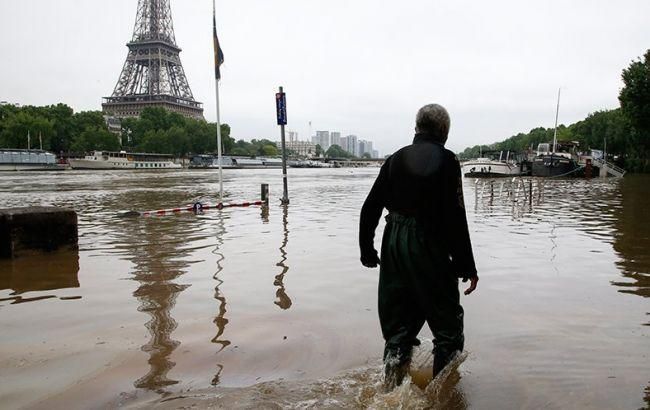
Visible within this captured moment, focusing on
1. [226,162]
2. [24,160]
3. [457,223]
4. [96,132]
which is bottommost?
[226,162]

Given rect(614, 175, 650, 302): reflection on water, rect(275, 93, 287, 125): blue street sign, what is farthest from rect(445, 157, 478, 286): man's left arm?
rect(275, 93, 287, 125): blue street sign

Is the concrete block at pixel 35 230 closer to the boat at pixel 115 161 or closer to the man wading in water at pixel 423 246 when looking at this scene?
the man wading in water at pixel 423 246

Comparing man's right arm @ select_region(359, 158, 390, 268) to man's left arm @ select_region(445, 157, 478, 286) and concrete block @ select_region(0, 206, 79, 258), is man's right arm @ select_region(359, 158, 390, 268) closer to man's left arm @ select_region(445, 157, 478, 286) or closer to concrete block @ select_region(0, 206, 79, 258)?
man's left arm @ select_region(445, 157, 478, 286)

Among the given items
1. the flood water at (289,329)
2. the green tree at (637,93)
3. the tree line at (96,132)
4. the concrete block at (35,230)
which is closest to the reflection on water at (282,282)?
the flood water at (289,329)

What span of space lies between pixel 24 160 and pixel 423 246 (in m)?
87.9

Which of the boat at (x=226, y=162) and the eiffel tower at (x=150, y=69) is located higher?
the eiffel tower at (x=150, y=69)

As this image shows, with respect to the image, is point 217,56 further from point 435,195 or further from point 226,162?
point 226,162

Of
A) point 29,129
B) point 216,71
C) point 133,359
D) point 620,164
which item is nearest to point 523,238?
point 133,359

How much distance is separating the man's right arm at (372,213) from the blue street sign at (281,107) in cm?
1346

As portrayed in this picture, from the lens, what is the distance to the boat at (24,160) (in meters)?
74.6

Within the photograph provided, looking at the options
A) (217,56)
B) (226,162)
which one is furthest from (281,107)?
(226,162)

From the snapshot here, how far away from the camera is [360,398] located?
10.9 feet

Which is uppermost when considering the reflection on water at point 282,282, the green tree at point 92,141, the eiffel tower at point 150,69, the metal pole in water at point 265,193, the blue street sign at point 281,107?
the eiffel tower at point 150,69

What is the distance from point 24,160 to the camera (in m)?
77.1
